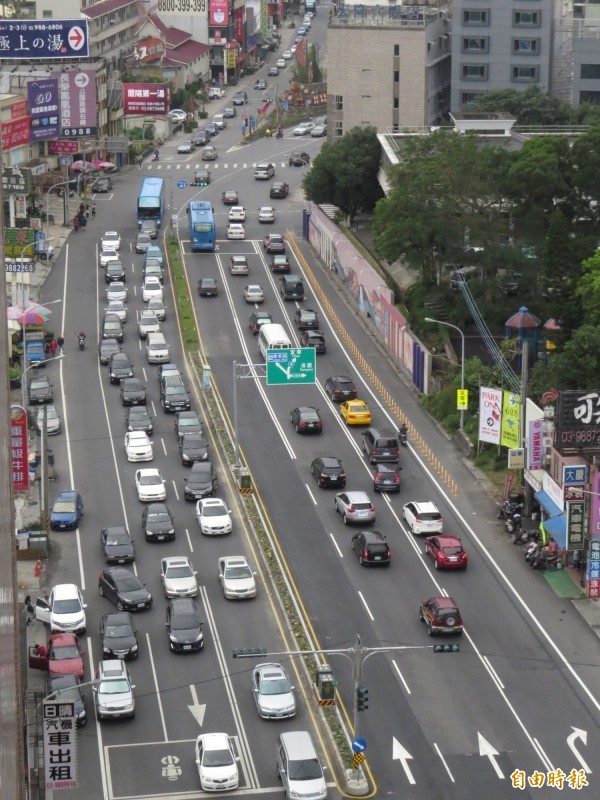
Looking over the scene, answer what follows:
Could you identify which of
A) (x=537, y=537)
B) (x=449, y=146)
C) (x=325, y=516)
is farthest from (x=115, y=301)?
(x=537, y=537)

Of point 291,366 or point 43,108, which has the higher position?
point 43,108

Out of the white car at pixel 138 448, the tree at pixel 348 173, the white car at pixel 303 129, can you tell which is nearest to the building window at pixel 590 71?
the white car at pixel 303 129

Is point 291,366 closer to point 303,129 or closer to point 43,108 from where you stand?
point 43,108

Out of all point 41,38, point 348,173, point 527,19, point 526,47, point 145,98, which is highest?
point 527,19

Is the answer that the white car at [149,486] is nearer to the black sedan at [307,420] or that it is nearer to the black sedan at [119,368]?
the black sedan at [307,420]

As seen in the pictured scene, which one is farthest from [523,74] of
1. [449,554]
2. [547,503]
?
[449,554]

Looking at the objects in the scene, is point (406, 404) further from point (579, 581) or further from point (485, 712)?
point (485, 712)
